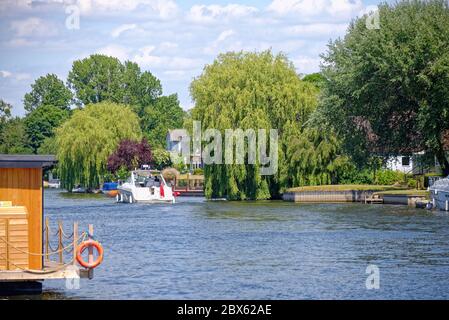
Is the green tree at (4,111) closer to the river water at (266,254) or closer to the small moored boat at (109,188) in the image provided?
the small moored boat at (109,188)

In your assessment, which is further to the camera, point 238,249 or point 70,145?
point 70,145

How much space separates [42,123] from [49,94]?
805 cm

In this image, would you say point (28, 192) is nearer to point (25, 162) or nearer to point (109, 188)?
point (25, 162)

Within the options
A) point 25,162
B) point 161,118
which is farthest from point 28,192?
point 161,118

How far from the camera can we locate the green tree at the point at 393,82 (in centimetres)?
6900

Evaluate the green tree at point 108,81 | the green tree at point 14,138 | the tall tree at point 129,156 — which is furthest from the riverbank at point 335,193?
the green tree at point 108,81

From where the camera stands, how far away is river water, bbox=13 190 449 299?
3073 cm

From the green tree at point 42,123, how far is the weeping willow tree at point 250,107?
79.8m

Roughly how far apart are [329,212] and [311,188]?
1329 centimetres

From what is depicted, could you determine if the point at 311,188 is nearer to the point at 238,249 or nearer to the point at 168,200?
the point at 168,200

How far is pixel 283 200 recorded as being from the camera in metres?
80.3

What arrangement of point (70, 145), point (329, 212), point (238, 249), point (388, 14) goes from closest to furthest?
point (238, 249), point (329, 212), point (388, 14), point (70, 145)

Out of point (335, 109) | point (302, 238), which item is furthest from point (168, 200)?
point (302, 238)

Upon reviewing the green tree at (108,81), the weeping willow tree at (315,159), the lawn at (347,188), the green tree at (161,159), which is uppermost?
the green tree at (108,81)
